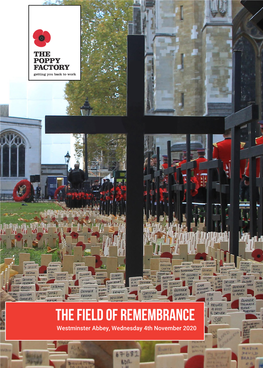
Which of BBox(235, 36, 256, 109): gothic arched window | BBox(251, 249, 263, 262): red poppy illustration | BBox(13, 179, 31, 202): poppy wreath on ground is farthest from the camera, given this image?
BBox(13, 179, 31, 202): poppy wreath on ground

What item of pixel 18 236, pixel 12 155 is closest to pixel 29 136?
pixel 12 155

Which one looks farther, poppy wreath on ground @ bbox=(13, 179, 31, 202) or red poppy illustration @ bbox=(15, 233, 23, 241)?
poppy wreath on ground @ bbox=(13, 179, 31, 202)

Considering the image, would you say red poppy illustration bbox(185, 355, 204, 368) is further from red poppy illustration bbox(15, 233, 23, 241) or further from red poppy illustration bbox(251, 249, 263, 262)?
red poppy illustration bbox(15, 233, 23, 241)

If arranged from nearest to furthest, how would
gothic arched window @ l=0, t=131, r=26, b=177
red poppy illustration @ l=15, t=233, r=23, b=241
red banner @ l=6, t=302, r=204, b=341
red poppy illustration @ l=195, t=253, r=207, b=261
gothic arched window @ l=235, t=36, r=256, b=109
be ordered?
red banner @ l=6, t=302, r=204, b=341, red poppy illustration @ l=195, t=253, r=207, b=261, red poppy illustration @ l=15, t=233, r=23, b=241, gothic arched window @ l=235, t=36, r=256, b=109, gothic arched window @ l=0, t=131, r=26, b=177

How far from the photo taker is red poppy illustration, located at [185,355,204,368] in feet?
6.06

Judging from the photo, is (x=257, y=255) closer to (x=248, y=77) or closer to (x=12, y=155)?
(x=248, y=77)

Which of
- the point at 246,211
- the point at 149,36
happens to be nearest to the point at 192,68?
the point at 149,36

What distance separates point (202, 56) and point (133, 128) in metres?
24.9

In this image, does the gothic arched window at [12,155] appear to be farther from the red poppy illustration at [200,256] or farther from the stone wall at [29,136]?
the red poppy illustration at [200,256]

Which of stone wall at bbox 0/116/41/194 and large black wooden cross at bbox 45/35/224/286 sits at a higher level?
stone wall at bbox 0/116/41/194

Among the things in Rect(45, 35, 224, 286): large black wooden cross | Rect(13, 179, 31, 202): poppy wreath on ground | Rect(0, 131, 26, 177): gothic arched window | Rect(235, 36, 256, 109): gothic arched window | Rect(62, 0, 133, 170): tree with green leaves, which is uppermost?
Rect(62, 0, 133, 170): tree with green leaves

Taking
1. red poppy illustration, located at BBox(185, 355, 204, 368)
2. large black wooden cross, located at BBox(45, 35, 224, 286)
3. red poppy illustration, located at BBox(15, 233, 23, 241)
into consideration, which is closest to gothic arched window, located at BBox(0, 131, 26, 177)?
red poppy illustration, located at BBox(15, 233, 23, 241)

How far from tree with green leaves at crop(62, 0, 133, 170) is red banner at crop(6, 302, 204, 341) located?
34962 millimetres

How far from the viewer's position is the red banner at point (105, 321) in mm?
2016
